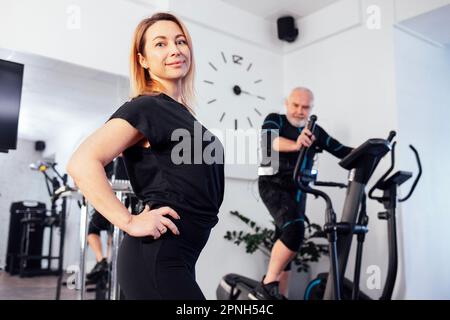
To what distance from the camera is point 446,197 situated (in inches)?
133

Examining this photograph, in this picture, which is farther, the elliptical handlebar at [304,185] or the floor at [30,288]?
the floor at [30,288]

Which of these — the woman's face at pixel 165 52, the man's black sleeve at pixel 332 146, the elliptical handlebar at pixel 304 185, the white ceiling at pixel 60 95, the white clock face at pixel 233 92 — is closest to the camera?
the woman's face at pixel 165 52

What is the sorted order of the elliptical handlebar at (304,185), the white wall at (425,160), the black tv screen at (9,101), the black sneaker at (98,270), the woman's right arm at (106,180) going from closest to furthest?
the woman's right arm at (106,180) → the elliptical handlebar at (304,185) → the black tv screen at (9,101) → the black sneaker at (98,270) → the white wall at (425,160)

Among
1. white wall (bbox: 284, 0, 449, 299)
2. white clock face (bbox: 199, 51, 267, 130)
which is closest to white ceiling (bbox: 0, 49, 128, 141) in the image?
white clock face (bbox: 199, 51, 267, 130)

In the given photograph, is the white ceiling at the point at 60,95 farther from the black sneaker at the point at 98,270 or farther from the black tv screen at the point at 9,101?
the black sneaker at the point at 98,270

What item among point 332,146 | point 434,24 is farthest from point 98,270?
point 434,24

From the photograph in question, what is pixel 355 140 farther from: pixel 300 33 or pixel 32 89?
pixel 32 89

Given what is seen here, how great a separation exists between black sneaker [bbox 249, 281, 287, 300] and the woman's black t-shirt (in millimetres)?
1745

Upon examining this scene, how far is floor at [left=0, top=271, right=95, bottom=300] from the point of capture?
2.46m

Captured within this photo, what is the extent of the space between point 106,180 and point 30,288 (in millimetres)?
2078

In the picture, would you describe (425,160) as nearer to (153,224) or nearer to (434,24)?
(434,24)

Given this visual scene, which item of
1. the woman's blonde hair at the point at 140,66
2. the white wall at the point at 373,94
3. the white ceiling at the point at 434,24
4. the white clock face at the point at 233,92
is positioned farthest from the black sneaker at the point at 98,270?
the white ceiling at the point at 434,24

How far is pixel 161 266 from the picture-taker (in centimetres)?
84

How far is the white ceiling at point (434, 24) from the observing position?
10.2 ft
